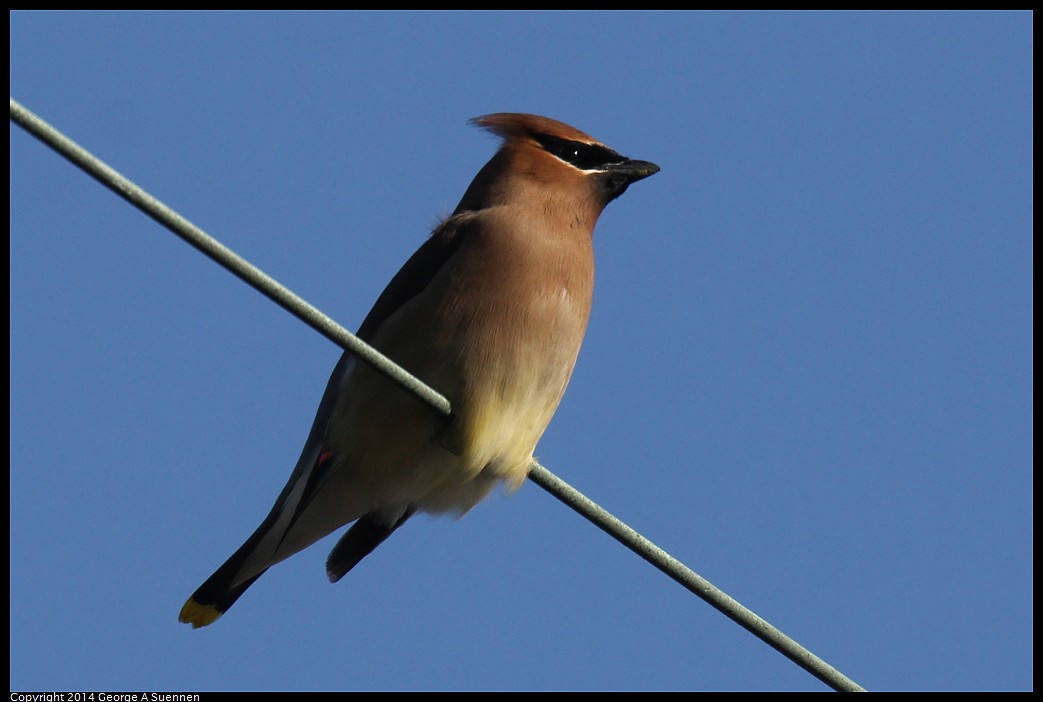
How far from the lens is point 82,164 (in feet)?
9.66

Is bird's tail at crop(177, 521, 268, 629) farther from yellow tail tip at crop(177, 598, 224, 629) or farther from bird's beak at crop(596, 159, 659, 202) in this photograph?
bird's beak at crop(596, 159, 659, 202)

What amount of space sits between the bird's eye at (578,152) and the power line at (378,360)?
1.96 meters

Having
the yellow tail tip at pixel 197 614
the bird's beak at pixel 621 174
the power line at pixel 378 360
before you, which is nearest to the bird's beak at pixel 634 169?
the bird's beak at pixel 621 174

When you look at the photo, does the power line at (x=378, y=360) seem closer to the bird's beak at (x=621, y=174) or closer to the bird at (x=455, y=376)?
the bird at (x=455, y=376)

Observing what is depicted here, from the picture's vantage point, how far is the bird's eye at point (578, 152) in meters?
5.94

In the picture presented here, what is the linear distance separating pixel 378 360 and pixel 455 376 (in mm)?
1351

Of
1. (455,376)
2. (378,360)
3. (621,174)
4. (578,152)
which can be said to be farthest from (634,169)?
(378,360)

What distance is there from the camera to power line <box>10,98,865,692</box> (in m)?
2.94

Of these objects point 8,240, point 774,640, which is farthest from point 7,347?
point 774,640

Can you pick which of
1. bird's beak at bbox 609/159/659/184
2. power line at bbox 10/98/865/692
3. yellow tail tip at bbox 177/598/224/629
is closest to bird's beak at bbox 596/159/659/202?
bird's beak at bbox 609/159/659/184

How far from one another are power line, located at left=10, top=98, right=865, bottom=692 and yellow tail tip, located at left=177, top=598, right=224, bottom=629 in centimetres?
190

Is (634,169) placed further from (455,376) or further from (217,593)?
(217,593)

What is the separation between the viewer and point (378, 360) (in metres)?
3.55

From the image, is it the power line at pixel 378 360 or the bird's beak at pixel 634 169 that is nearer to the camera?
the power line at pixel 378 360
